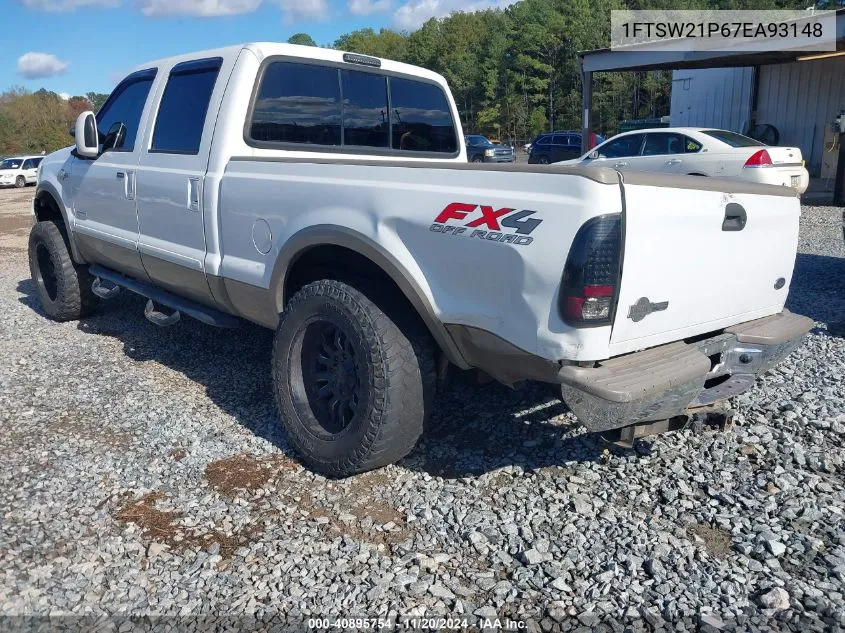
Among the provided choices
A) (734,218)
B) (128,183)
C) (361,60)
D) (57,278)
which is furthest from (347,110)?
(57,278)

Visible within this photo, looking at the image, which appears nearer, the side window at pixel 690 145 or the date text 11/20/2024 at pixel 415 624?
the date text 11/20/2024 at pixel 415 624

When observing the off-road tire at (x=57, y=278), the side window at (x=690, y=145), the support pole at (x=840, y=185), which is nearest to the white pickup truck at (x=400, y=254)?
the off-road tire at (x=57, y=278)

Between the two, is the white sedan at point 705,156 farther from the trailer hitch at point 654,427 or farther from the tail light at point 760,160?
the trailer hitch at point 654,427

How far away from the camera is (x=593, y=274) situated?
2420mm

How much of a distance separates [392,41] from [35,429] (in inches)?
4037

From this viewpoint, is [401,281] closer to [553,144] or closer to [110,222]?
[110,222]

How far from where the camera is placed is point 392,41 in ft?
323

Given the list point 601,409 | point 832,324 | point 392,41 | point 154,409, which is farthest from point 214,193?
point 392,41

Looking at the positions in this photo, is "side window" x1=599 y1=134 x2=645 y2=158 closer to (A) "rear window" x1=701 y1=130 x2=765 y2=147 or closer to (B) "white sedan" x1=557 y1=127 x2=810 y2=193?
(B) "white sedan" x1=557 y1=127 x2=810 y2=193

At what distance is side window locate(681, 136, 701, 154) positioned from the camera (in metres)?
12.6

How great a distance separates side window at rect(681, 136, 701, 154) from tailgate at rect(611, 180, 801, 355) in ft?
33.4

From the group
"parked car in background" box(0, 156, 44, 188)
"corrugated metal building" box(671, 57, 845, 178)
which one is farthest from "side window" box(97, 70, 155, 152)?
"parked car in background" box(0, 156, 44, 188)

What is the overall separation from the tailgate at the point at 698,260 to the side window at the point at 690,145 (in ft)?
33.4

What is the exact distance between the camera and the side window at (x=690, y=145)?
12648 mm
